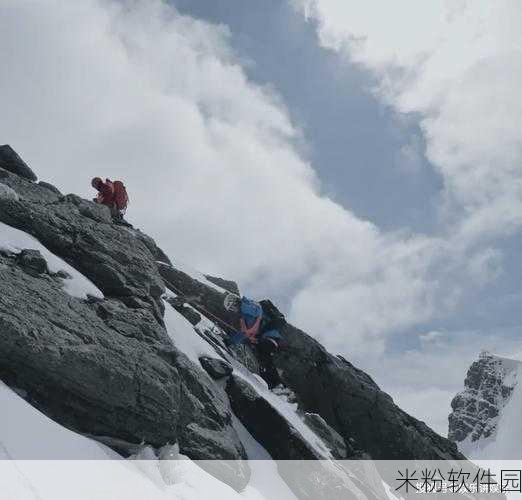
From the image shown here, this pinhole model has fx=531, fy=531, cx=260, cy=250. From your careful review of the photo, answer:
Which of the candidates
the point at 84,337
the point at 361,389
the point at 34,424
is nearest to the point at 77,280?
the point at 84,337

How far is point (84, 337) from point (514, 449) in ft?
688

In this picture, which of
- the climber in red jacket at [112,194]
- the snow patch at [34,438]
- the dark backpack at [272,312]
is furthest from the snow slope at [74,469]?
the climber in red jacket at [112,194]

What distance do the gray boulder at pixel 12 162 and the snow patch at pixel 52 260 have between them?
9.60 metres

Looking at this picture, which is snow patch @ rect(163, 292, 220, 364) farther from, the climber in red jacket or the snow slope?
the climber in red jacket

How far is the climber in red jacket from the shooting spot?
2184cm

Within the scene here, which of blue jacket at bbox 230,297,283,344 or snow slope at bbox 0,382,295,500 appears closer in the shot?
snow slope at bbox 0,382,295,500

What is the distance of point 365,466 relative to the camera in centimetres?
1698

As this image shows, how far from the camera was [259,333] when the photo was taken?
64.2 feet

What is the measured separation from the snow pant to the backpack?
8.43 metres

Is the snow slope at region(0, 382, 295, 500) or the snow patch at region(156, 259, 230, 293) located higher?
the snow patch at region(156, 259, 230, 293)

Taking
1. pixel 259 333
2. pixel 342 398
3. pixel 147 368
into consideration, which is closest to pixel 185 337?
pixel 259 333

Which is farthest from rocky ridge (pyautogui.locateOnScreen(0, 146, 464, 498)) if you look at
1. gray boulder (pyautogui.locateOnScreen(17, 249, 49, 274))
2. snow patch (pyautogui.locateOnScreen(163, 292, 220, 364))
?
snow patch (pyautogui.locateOnScreen(163, 292, 220, 364))

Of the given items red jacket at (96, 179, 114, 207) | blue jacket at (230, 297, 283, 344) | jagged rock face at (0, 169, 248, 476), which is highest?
red jacket at (96, 179, 114, 207)

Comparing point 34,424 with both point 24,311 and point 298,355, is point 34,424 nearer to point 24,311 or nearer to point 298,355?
point 24,311
